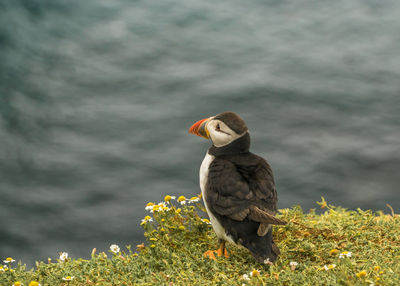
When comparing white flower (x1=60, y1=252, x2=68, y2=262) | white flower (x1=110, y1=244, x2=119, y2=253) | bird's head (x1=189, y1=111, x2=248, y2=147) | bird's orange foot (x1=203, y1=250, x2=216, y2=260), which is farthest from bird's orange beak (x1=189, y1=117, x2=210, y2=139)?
white flower (x1=60, y1=252, x2=68, y2=262)

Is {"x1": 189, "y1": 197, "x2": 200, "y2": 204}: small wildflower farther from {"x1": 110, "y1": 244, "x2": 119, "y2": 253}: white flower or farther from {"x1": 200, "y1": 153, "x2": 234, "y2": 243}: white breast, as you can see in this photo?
{"x1": 110, "y1": 244, "x2": 119, "y2": 253}: white flower

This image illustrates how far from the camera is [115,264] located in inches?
207

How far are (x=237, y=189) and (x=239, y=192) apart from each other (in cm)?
3

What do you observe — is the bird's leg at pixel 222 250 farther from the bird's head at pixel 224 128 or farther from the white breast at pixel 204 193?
the bird's head at pixel 224 128

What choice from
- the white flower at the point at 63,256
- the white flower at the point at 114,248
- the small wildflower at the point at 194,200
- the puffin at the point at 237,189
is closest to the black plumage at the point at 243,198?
the puffin at the point at 237,189

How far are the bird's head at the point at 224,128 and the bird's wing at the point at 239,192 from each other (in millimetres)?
228

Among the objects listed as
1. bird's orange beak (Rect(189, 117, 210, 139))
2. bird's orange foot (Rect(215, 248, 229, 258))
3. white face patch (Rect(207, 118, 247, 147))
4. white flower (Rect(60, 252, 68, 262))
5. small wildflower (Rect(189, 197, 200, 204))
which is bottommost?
bird's orange foot (Rect(215, 248, 229, 258))

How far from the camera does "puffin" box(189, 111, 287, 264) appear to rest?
454 centimetres

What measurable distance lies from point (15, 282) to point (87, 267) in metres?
0.74

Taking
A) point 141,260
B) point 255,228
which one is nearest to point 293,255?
point 255,228

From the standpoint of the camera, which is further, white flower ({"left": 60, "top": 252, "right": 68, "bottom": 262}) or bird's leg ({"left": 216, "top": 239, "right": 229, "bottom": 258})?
white flower ({"left": 60, "top": 252, "right": 68, "bottom": 262})

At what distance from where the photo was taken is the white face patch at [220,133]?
485cm

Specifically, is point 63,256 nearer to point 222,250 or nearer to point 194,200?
point 194,200

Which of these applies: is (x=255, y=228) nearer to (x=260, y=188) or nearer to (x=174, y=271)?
(x=260, y=188)
